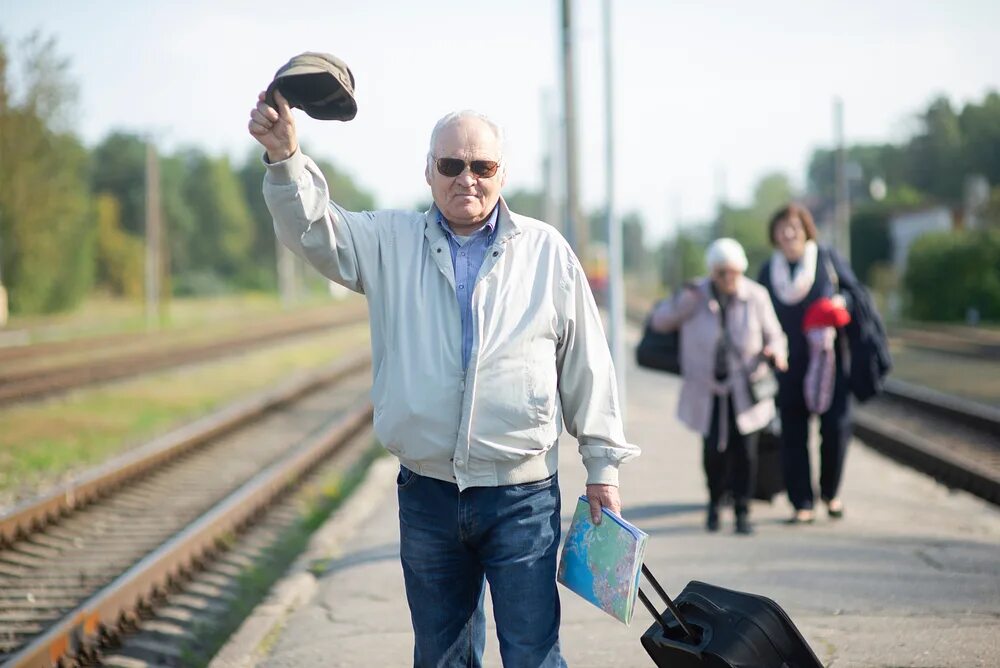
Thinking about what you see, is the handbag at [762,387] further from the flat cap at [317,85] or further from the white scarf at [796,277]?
the flat cap at [317,85]

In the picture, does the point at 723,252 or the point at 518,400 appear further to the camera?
the point at 723,252

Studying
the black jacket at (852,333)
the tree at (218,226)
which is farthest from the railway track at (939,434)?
the tree at (218,226)

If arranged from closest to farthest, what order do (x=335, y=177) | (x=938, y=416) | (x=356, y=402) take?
(x=938, y=416) < (x=356, y=402) < (x=335, y=177)

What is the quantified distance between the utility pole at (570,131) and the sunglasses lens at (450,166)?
1124cm

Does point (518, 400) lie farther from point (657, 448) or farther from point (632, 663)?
point (657, 448)

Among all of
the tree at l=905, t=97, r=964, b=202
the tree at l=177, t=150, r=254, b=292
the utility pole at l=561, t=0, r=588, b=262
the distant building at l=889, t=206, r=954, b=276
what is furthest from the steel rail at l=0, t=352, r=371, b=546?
the tree at l=177, t=150, r=254, b=292

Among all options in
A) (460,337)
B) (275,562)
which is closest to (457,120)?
(460,337)

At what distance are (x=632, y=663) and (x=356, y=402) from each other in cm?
1337

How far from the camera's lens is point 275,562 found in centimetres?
812

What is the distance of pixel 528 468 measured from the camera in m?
3.25

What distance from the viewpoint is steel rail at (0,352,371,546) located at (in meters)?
8.26

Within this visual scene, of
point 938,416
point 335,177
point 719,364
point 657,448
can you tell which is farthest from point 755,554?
point 335,177

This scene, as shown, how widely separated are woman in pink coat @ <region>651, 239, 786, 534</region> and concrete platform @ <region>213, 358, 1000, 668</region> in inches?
15.8

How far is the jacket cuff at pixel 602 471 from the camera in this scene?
3.33 meters
